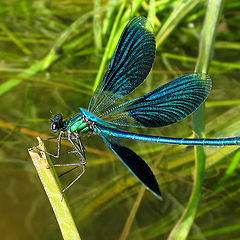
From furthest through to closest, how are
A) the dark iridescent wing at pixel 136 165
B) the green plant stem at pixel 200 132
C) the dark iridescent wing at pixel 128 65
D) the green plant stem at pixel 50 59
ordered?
the green plant stem at pixel 50 59 < the green plant stem at pixel 200 132 < the dark iridescent wing at pixel 128 65 < the dark iridescent wing at pixel 136 165

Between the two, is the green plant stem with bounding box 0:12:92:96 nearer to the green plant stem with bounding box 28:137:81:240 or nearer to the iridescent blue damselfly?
the iridescent blue damselfly

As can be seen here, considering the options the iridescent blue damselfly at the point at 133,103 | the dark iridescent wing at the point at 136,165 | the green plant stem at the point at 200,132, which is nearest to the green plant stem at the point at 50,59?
the green plant stem at the point at 200,132

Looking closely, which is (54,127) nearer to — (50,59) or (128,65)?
(128,65)

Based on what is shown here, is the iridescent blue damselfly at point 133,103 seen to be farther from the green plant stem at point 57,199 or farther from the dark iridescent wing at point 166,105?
the green plant stem at point 57,199

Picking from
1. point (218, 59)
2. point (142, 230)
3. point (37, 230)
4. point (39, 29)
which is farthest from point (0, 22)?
point (142, 230)

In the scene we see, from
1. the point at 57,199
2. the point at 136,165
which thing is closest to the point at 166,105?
the point at 136,165

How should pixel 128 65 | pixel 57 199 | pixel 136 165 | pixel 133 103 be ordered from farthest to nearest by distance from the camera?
1. pixel 133 103
2. pixel 128 65
3. pixel 136 165
4. pixel 57 199
